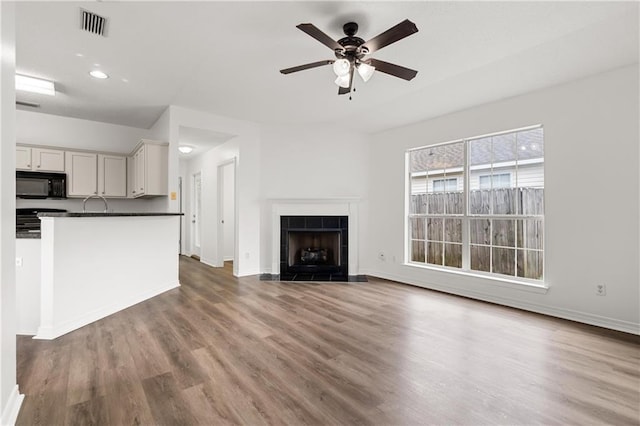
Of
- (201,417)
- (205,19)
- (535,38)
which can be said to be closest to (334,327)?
(201,417)

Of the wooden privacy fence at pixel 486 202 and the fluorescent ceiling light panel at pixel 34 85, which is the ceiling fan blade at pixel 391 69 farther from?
the fluorescent ceiling light panel at pixel 34 85

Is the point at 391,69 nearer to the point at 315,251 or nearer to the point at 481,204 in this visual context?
the point at 481,204

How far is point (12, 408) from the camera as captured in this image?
1.71 meters

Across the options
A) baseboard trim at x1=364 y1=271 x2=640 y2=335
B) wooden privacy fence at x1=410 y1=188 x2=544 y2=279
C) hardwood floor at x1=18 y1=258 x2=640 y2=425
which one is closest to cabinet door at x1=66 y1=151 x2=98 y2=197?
hardwood floor at x1=18 y1=258 x2=640 y2=425

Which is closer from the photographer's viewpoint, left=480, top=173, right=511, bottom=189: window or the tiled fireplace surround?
left=480, top=173, right=511, bottom=189: window

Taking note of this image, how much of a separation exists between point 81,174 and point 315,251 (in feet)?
14.0

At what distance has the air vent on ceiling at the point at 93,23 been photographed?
2.63m

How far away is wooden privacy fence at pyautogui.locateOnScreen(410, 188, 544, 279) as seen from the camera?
392 cm

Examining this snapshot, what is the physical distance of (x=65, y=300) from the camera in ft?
9.82

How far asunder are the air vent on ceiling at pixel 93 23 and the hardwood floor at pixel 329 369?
280 cm

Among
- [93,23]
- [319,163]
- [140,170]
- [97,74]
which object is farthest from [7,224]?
[319,163]

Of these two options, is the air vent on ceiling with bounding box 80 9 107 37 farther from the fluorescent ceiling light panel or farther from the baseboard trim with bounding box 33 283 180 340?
the baseboard trim with bounding box 33 283 180 340

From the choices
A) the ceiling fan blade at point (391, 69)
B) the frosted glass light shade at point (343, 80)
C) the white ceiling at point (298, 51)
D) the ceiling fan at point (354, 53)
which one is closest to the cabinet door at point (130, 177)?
the white ceiling at point (298, 51)

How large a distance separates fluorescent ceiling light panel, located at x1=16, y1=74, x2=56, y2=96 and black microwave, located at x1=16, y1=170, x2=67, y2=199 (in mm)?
1619
